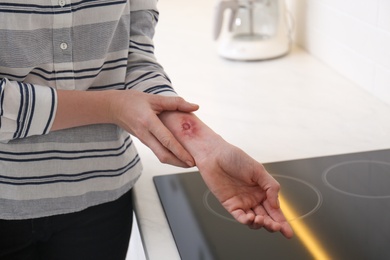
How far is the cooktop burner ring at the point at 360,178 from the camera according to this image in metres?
1.02

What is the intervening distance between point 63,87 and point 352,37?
0.79 meters

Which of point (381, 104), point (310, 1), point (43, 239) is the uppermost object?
point (310, 1)

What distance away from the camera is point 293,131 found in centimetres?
127

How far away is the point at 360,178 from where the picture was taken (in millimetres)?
1066

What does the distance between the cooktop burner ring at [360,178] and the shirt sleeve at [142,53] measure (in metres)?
0.31

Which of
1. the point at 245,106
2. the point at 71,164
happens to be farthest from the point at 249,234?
the point at 245,106

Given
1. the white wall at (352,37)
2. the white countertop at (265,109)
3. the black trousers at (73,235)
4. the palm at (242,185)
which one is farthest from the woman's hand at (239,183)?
the white wall at (352,37)

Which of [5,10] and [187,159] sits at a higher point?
[5,10]

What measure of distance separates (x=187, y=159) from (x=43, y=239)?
29cm

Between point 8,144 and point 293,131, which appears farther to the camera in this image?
point 293,131

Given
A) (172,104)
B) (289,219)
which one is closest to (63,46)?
(172,104)

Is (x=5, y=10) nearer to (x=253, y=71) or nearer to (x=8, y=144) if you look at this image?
(x=8, y=144)

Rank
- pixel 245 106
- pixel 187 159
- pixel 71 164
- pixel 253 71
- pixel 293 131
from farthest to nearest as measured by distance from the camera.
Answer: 1. pixel 253 71
2. pixel 245 106
3. pixel 293 131
4. pixel 71 164
5. pixel 187 159

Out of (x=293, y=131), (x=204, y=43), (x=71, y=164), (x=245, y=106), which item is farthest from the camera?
(x=204, y=43)
